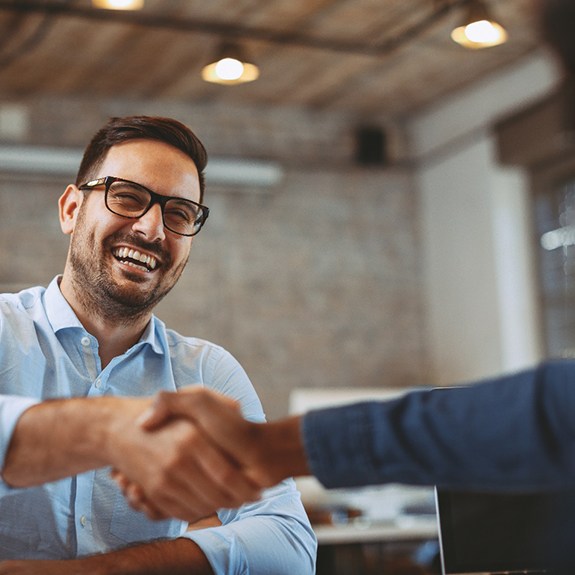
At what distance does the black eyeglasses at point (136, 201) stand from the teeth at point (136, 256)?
0.07 m

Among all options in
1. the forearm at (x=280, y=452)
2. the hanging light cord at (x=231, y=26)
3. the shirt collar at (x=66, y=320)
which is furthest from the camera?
the hanging light cord at (x=231, y=26)

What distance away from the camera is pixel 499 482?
3.77 ft

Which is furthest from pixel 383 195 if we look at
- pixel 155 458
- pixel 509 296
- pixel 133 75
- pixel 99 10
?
pixel 155 458

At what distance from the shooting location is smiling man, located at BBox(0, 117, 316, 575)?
1.33 meters

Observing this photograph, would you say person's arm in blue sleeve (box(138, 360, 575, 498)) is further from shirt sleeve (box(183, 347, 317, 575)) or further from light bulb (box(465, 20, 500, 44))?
light bulb (box(465, 20, 500, 44))

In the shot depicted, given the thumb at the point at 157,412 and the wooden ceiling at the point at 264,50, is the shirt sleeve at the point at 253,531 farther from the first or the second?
the wooden ceiling at the point at 264,50

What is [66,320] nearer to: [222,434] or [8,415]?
[8,415]

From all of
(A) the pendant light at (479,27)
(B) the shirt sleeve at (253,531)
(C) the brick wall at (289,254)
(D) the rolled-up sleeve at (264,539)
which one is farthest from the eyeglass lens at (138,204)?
(C) the brick wall at (289,254)

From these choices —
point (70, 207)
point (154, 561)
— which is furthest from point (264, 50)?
point (154, 561)

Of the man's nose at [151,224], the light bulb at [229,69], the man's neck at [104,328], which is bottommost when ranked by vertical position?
the man's neck at [104,328]

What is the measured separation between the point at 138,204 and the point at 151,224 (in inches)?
2.0

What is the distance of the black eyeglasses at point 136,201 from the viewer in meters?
1.90

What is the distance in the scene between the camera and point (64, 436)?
51.9 inches

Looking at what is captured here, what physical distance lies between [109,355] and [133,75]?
A: 411 cm
